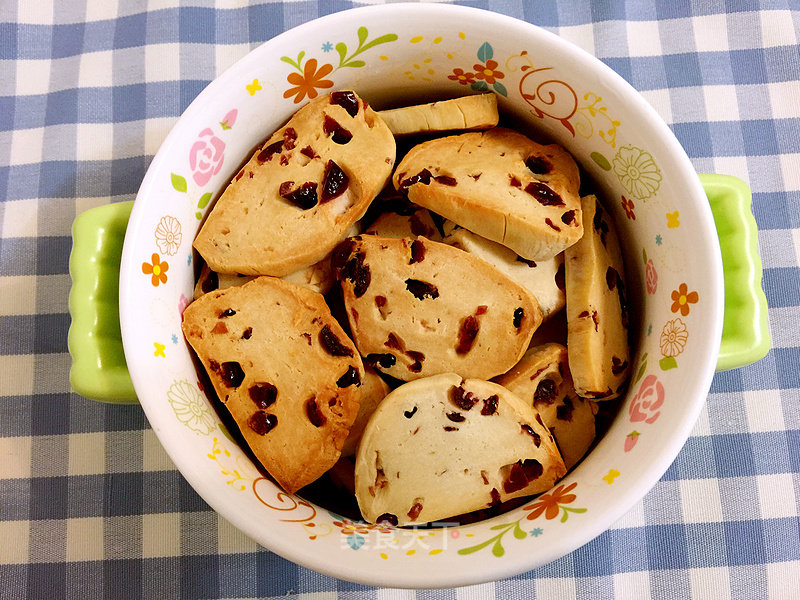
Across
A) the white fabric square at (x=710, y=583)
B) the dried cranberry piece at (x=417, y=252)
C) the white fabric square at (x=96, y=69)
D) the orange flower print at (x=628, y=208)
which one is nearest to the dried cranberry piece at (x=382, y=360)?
the dried cranberry piece at (x=417, y=252)

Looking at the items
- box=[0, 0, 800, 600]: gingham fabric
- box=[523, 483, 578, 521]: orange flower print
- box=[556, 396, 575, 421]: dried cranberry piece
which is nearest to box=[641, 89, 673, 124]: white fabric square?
box=[0, 0, 800, 600]: gingham fabric

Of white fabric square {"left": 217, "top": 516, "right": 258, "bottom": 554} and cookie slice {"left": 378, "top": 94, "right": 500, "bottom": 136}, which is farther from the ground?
cookie slice {"left": 378, "top": 94, "right": 500, "bottom": 136}

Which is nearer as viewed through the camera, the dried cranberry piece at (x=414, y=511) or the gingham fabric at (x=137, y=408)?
the dried cranberry piece at (x=414, y=511)

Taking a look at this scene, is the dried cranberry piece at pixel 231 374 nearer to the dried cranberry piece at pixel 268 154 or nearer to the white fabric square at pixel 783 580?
the dried cranberry piece at pixel 268 154

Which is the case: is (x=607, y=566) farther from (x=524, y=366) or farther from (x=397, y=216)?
(x=397, y=216)

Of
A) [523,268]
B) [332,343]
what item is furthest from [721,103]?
[332,343]

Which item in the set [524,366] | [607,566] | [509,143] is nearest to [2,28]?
[509,143]

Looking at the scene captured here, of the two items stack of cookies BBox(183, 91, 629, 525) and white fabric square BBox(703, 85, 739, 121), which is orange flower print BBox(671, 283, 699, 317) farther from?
white fabric square BBox(703, 85, 739, 121)
